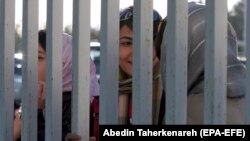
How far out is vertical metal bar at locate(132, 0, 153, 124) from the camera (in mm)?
2283

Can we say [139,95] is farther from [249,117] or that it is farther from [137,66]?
[249,117]

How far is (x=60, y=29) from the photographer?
2.62m

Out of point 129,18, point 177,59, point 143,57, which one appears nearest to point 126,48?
point 129,18

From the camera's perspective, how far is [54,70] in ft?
8.58

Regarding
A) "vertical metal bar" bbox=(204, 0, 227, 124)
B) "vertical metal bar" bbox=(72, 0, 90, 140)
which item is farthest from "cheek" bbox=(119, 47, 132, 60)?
"vertical metal bar" bbox=(204, 0, 227, 124)

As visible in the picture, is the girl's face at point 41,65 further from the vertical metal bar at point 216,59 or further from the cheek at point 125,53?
the vertical metal bar at point 216,59

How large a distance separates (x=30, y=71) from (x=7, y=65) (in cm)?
16

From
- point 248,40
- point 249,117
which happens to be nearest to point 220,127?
point 249,117

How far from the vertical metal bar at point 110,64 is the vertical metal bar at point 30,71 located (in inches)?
17.1

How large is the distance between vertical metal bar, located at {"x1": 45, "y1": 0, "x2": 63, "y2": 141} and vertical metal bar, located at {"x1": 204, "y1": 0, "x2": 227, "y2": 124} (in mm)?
687

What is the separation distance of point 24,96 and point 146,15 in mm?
710

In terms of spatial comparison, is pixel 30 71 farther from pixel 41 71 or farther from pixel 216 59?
pixel 216 59

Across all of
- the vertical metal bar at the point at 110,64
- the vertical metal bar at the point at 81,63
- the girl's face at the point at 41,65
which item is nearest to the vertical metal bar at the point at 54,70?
the vertical metal bar at the point at 81,63

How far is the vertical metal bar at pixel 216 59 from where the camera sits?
2098 mm
